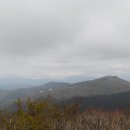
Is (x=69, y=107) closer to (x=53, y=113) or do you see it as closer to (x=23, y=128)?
(x=53, y=113)

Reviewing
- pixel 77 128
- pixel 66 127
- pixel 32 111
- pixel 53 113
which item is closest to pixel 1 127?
pixel 32 111

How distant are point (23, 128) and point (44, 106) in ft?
5.95

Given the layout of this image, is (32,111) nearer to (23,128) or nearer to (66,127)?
(23,128)

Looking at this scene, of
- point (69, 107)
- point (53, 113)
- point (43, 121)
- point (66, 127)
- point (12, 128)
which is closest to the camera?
point (12, 128)

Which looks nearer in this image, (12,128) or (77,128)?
(12,128)

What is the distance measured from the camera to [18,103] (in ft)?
44.4

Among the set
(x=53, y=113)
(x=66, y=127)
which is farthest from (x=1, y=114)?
(x=66, y=127)

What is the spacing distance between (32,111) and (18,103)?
1542 millimetres

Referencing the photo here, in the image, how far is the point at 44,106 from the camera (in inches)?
A: 595

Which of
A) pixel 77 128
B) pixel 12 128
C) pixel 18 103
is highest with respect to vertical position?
pixel 18 103

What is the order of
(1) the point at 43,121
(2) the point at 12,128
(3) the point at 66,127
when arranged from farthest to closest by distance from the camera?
(3) the point at 66,127
(1) the point at 43,121
(2) the point at 12,128

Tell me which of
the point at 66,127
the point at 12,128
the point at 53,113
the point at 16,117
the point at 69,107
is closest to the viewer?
the point at 12,128

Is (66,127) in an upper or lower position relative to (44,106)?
lower

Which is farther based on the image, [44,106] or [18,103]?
[44,106]
